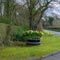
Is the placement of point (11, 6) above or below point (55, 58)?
above

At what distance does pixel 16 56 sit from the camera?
14.6m

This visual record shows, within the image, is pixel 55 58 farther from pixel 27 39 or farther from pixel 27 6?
pixel 27 6

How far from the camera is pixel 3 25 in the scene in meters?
18.5

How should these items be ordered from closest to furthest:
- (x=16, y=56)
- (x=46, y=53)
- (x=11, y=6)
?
(x=16, y=56) → (x=46, y=53) → (x=11, y=6)

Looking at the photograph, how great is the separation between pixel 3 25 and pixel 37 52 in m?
3.61

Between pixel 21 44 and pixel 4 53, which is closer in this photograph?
pixel 4 53

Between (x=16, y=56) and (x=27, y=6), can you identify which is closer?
(x=16, y=56)

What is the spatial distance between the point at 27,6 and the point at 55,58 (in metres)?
14.3

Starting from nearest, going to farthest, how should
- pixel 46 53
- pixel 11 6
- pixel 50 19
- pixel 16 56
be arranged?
pixel 16 56 < pixel 46 53 < pixel 11 6 < pixel 50 19

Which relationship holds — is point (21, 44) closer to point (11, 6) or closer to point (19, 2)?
point (11, 6)

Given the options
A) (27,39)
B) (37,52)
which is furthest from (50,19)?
(37,52)

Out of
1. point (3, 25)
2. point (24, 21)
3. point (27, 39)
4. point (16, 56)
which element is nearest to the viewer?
point (16, 56)

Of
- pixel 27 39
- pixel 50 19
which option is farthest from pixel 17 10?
pixel 50 19

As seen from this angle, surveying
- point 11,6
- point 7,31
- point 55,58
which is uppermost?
point 11,6
